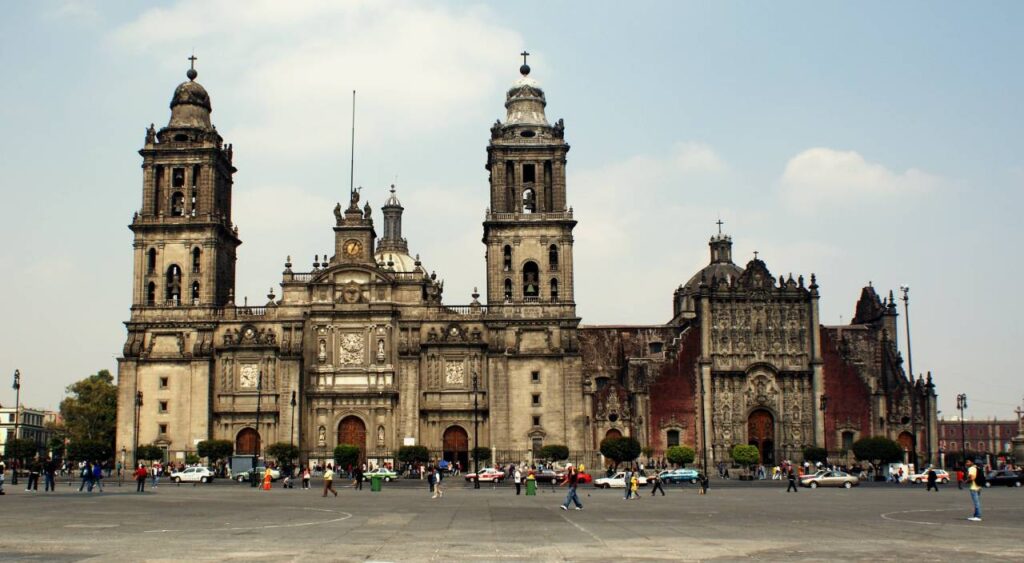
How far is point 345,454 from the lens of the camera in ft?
244

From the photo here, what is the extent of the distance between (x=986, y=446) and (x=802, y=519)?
162661 millimetres

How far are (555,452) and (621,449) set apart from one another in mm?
4447

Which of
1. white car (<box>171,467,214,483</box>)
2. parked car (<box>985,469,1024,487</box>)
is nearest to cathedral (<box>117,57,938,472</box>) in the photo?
white car (<box>171,467,214,483</box>)

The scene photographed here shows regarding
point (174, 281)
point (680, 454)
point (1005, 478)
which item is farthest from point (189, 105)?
point (1005, 478)

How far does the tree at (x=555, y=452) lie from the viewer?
75.2m

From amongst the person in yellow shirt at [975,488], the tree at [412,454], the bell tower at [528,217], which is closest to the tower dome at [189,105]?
the bell tower at [528,217]

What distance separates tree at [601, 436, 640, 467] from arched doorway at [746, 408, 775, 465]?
11.4 m

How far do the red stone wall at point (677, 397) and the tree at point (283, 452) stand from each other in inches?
983

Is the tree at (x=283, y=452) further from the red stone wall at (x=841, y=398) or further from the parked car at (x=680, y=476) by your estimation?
the red stone wall at (x=841, y=398)

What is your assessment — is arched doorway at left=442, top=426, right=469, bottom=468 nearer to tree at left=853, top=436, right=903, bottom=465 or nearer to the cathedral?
the cathedral

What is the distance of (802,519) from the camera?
3020cm

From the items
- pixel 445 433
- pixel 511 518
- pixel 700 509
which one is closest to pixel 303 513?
pixel 511 518

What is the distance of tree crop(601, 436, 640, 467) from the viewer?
243 feet

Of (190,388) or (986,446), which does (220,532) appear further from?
(986,446)
